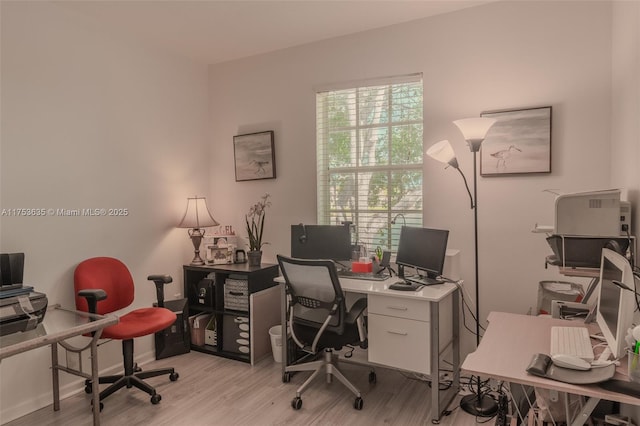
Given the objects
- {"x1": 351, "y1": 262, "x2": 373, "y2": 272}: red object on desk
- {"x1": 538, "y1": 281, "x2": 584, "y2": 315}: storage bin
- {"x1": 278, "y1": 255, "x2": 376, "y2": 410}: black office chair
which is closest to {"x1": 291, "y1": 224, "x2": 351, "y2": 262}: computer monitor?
{"x1": 351, "y1": 262, "x2": 373, "y2": 272}: red object on desk

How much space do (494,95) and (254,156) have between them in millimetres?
2226

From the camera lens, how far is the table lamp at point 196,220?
380 centimetres

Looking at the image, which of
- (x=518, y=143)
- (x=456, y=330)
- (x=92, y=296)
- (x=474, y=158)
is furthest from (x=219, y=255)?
(x=518, y=143)

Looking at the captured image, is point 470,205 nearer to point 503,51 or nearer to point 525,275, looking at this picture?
point 525,275

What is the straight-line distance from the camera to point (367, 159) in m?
3.55

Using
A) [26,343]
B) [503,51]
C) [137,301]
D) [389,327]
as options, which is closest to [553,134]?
[503,51]

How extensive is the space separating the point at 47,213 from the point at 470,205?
3071 mm

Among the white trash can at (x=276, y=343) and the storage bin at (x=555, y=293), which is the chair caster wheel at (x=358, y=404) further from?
the storage bin at (x=555, y=293)

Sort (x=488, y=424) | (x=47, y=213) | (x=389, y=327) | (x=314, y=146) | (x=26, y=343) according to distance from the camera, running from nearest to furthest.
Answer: (x=26, y=343) < (x=488, y=424) < (x=389, y=327) < (x=47, y=213) < (x=314, y=146)

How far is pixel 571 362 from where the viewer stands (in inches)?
58.5

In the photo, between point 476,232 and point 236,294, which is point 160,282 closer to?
point 236,294

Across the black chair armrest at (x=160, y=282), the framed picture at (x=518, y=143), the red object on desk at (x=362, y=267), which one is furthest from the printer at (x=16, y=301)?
the framed picture at (x=518, y=143)

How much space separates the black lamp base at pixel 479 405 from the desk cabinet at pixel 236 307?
172 centimetres

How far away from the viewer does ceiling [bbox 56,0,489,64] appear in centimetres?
295
